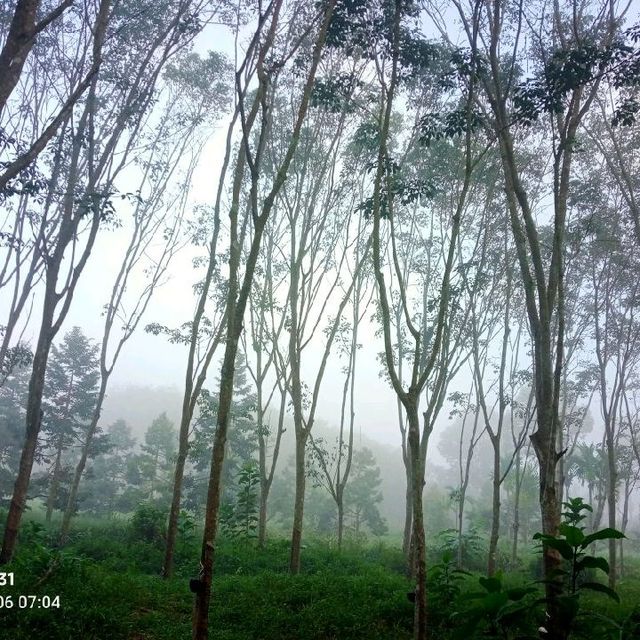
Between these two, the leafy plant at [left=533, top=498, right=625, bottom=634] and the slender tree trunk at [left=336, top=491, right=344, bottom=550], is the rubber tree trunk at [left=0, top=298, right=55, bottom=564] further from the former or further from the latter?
the slender tree trunk at [left=336, top=491, right=344, bottom=550]

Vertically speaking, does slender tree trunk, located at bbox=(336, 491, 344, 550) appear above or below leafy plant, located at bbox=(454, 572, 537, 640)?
below

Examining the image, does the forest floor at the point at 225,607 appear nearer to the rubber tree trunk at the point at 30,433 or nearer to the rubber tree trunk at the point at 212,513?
the rubber tree trunk at the point at 30,433

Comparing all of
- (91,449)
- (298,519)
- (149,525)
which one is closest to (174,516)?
(298,519)

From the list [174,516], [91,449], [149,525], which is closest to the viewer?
[174,516]

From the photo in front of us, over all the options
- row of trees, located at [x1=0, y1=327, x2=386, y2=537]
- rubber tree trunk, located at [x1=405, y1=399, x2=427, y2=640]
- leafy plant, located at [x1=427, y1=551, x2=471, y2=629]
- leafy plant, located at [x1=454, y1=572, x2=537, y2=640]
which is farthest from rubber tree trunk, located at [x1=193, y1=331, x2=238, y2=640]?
row of trees, located at [x1=0, y1=327, x2=386, y2=537]

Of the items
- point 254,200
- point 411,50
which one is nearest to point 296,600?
point 254,200

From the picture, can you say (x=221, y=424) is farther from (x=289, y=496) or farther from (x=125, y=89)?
(x=289, y=496)

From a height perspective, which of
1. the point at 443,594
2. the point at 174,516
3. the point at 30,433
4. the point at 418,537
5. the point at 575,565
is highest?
the point at 30,433

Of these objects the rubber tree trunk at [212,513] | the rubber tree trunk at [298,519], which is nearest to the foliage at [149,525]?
the rubber tree trunk at [298,519]

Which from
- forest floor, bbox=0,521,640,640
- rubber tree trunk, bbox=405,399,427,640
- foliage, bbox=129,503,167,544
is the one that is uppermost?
rubber tree trunk, bbox=405,399,427,640

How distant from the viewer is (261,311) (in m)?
15.0

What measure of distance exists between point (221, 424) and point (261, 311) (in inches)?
410

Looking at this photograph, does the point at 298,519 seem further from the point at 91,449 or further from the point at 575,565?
the point at 91,449

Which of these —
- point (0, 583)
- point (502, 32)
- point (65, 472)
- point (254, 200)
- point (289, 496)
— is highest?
point (502, 32)
